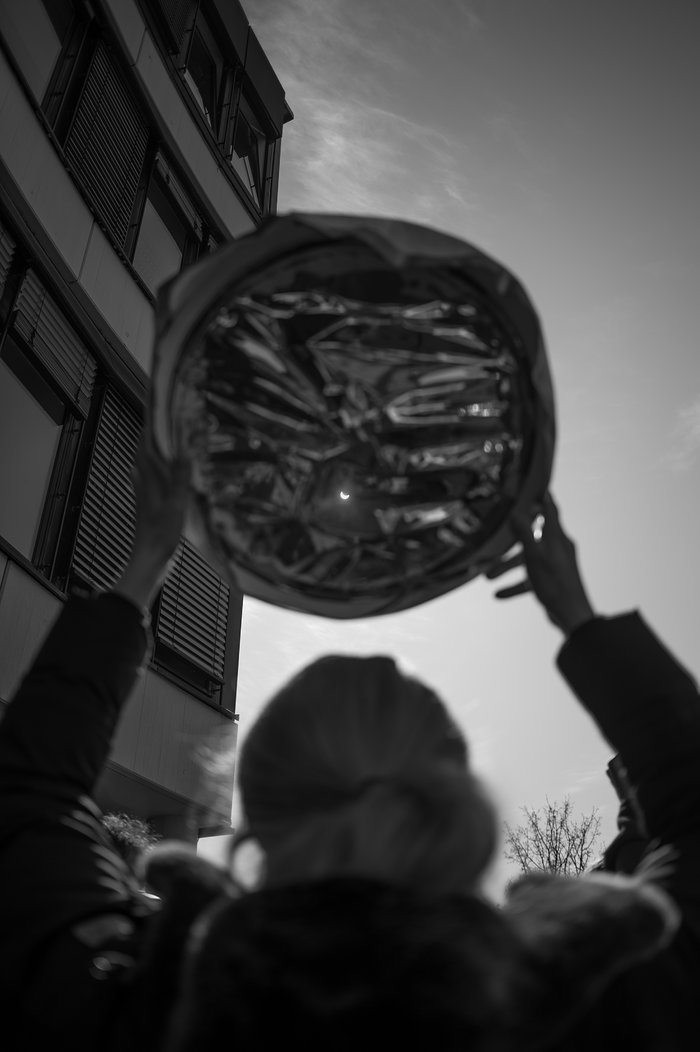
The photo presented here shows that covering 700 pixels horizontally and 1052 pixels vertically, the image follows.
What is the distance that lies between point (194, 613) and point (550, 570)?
26.7 ft

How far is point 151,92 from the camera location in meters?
9.74

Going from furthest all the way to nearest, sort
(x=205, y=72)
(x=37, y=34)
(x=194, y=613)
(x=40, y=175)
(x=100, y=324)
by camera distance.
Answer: (x=205, y=72) < (x=194, y=613) < (x=100, y=324) < (x=37, y=34) < (x=40, y=175)

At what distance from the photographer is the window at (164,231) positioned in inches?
380

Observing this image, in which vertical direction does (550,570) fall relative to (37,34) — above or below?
below

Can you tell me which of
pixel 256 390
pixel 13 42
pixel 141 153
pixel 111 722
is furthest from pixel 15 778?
pixel 141 153

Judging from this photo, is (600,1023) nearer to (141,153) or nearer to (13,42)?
(13,42)

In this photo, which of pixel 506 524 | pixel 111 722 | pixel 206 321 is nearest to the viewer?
→ pixel 111 722

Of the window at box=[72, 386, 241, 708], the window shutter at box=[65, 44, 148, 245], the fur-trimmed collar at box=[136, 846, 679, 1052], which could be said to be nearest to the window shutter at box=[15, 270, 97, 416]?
the window at box=[72, 386, 241, 708]

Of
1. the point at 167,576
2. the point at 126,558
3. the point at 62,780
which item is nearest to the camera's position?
the point at 62,780

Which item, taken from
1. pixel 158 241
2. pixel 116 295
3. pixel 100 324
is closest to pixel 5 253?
pixel 100 324

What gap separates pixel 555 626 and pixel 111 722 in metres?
0.77

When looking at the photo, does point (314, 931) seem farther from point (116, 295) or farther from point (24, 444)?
point (116, 295)

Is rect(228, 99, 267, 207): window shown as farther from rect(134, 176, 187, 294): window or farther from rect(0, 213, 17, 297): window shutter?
rect(0, 213, 17, 297): window shutter

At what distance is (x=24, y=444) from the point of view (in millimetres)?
7238
